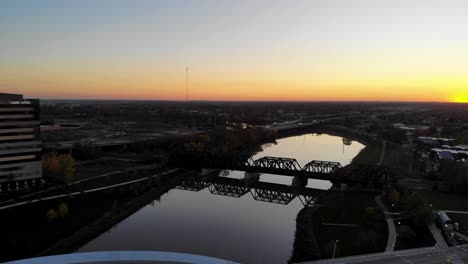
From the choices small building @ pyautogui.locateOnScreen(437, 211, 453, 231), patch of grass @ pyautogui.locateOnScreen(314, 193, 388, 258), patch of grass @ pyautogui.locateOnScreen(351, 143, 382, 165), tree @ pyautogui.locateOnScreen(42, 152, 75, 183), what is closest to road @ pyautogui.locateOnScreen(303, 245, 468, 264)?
patch of grass @ pyautogui.locateOnScreen(314, 193, 388, 258)

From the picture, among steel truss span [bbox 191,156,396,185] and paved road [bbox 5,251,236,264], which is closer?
paved road [bbox 5,251,236,264]

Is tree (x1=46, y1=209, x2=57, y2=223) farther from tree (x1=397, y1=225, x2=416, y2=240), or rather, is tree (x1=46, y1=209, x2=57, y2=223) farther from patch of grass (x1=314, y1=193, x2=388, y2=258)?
tree (x1=397, y1=225, x2=416, y2=240)

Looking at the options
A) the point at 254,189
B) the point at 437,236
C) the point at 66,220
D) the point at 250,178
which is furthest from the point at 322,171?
the point at 66,220

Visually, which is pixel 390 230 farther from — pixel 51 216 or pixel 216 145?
pixel 216 145

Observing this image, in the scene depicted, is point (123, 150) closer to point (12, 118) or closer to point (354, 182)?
point (12, 118)

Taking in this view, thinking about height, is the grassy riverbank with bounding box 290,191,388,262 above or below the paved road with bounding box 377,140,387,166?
below

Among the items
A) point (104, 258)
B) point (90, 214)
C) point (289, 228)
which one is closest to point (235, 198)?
point (289, 228)
